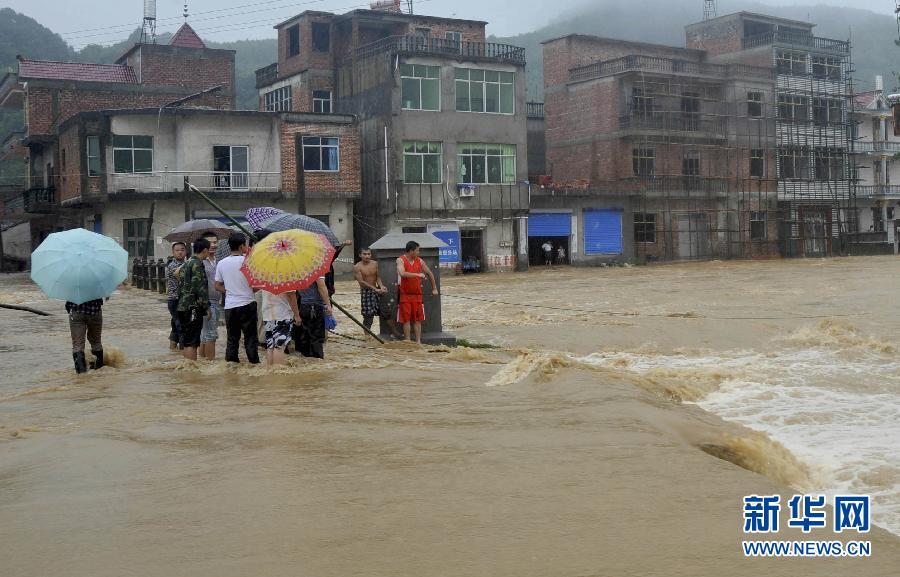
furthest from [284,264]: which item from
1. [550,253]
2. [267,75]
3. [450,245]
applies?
[267,75]

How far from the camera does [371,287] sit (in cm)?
1341

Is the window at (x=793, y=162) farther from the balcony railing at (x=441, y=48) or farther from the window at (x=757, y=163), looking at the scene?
the balcony railing at (x=441, y=48)

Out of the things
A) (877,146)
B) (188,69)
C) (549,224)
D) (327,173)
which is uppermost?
(188,69)

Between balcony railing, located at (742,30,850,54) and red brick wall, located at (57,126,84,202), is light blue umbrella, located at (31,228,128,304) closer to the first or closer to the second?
red brick wall, located at (57,126,84,202)

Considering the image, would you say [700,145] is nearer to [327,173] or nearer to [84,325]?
[327,173]

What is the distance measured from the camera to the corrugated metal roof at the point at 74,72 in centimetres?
4309

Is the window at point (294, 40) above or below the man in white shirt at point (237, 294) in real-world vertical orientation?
above

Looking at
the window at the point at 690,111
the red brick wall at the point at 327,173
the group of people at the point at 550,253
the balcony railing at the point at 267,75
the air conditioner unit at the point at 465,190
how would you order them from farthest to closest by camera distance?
the window at the point at 690,111
the balcony railing at the point at 267,75
the group of people at the point at 550,253
the air conditioner unit at the point at 465,190
the red brick wall at the point at 327,173

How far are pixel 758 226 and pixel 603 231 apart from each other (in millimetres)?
11665

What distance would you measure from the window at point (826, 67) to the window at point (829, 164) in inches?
170

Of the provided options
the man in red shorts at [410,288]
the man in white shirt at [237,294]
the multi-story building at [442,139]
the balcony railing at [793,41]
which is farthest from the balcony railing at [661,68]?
the man in white shirt at [237,294]

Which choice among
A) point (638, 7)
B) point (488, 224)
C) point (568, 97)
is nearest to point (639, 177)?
point (568, 97)

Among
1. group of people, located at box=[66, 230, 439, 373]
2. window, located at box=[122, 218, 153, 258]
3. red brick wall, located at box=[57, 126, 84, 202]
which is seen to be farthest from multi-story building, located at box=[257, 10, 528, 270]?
group of people, located at box=[66, 230, 439, 373]

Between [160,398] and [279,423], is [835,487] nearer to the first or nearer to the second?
[279,423]
